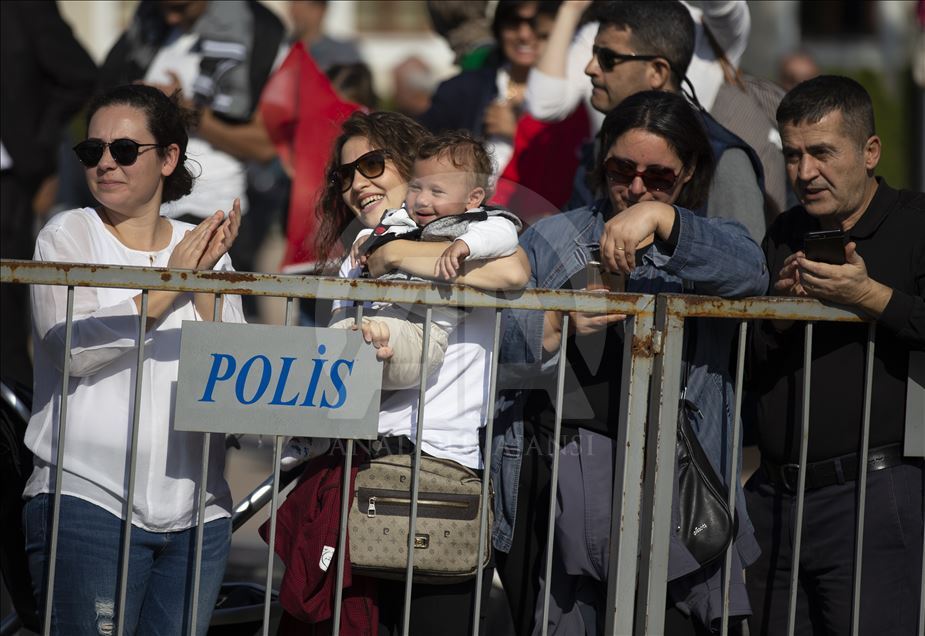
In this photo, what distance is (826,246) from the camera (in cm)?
327

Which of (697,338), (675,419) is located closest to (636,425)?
(675,419)

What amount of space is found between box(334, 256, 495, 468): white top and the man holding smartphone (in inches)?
32.7

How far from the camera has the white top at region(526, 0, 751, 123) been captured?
16.4ft

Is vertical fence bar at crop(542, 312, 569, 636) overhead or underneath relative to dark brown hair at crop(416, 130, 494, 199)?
underneath

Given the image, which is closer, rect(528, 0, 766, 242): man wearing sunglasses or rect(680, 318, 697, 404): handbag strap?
rect(680, 318, 697, 404): handbag strap

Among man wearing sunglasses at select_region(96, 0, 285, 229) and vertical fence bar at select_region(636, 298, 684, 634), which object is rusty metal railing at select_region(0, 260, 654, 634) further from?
man wearing sunglasses at select_region(96, 0, 285, 229)

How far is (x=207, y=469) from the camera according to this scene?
10.7ft

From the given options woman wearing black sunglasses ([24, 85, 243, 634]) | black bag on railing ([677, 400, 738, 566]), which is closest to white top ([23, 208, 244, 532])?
woman wearing black sunglasses ([24, 85, 243, 634])

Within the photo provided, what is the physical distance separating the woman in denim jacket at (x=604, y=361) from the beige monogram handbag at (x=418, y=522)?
216mm

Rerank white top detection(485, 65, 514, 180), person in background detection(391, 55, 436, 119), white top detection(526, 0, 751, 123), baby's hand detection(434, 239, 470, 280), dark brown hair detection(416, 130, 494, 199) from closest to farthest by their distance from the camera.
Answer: baby's hand detection(434, 239, 470, 280) < dark brown hair detection(416, 130, 494, 199) < white top detection(526, 0, 751, 123) < white top detection(485, 65, 514, 180) < person in background detection(391, 55, 436, 119)

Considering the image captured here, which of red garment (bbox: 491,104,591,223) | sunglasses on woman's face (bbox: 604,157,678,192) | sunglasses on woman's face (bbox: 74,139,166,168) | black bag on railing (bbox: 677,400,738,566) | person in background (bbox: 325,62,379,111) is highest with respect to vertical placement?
person in background (bbox: 325,62,379,111)

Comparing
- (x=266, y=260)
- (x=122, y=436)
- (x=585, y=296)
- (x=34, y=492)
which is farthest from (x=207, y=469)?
(x=266, y=260)

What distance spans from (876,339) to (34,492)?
2.36 metres

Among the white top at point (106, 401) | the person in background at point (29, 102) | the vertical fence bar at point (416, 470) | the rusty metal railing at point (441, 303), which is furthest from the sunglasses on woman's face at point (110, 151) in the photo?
the person in background at point (29, 102)
